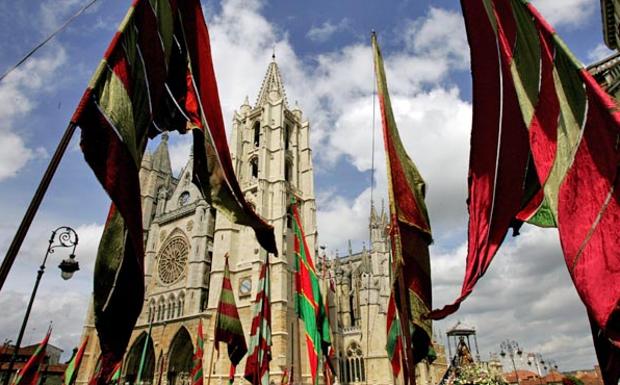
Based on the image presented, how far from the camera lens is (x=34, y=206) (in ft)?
9.27

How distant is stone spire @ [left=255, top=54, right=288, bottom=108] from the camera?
32.7m

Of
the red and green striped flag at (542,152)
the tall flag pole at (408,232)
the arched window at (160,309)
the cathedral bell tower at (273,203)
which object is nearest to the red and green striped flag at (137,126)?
the tall flag pole at (408,232)

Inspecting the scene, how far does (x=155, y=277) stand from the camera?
29.8m

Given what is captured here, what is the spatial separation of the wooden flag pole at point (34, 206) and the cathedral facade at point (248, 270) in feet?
62.9

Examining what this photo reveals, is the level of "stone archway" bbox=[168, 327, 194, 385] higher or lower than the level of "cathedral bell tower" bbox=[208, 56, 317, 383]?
lower

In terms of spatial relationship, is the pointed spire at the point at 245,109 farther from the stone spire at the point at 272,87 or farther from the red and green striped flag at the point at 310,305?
the red and green striped flag at the point at 310,305

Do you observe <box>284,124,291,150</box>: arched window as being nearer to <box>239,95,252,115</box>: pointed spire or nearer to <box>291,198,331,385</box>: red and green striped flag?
<box>239,95,252,115</box>: pointed spire

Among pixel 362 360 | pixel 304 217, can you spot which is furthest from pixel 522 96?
pixel 362 360

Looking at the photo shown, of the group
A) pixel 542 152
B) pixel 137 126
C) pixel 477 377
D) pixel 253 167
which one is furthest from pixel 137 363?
pixel 542 152

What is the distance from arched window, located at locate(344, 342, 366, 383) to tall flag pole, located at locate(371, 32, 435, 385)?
25.7 meters

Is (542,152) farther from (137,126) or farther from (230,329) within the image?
(230,329)

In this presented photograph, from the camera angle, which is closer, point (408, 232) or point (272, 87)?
point (408, 232)

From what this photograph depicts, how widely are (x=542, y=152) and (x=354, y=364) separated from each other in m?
28.6

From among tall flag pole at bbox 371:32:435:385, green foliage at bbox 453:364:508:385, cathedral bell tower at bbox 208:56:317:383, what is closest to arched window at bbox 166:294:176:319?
cathedral bell tower at bbox 208:56:317:383
